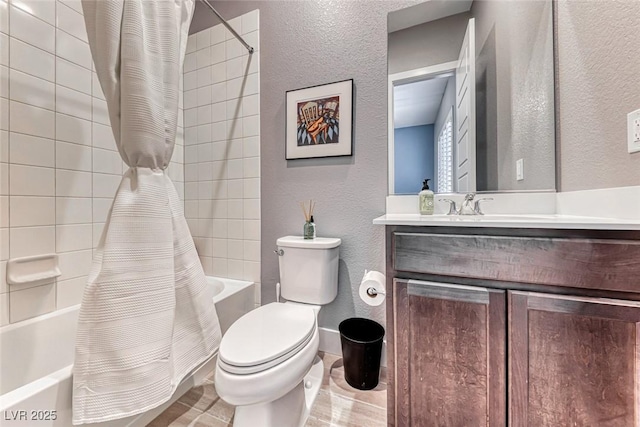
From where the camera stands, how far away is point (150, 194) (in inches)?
35.4

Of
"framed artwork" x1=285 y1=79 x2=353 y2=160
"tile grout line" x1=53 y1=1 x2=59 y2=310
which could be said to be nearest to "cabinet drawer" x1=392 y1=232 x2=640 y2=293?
"framed artwork" x1=285 y1=79 x2=353 y2=160

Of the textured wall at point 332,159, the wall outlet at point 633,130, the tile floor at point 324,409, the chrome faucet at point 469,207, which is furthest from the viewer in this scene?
the textured wall at point 332,159

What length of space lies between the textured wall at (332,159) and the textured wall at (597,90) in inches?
30.1

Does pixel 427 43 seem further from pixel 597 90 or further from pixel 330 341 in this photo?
pixel 330 341

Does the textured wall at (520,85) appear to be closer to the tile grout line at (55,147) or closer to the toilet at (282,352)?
the toilet at (282,352)

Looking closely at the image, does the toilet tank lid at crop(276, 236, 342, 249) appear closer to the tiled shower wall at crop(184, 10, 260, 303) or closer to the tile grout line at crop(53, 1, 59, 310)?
the tiled shower wall at crop(184, 10, 260, 303)

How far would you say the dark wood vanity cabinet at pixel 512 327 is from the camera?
2.21ft

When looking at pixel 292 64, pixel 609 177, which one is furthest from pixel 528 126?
pixel 292 64

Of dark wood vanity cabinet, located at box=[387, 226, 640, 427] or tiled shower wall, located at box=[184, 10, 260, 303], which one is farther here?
tiled shower wall, located at box=[184, 10, 260, 303]

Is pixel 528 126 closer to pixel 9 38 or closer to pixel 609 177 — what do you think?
pixel 609 177

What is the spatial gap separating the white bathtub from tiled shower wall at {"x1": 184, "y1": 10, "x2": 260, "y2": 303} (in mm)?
395

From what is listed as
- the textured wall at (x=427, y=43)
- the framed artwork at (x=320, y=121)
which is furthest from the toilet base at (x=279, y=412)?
the textured wall at (x=427, y=43)

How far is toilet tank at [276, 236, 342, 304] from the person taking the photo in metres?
1.42

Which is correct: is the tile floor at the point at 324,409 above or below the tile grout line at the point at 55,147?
below
